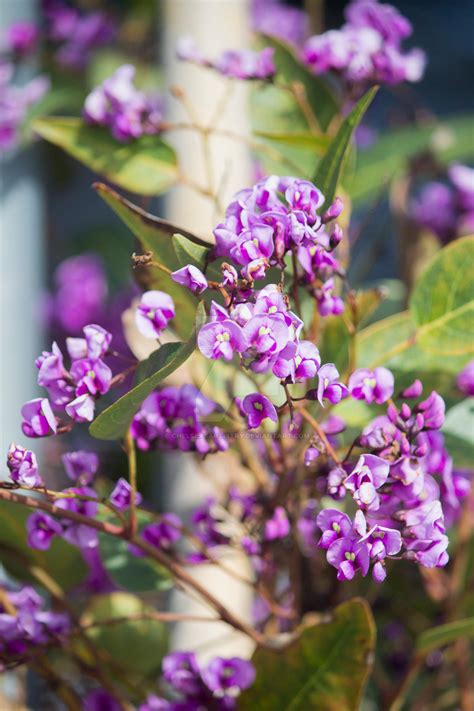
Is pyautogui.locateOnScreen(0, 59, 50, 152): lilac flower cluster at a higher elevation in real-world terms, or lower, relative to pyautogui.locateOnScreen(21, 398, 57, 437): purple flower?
lower

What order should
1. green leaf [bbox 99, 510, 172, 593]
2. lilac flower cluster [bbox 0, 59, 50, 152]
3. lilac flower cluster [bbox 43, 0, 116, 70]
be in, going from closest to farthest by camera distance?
1. green leaf [bbox 99, 510, 172, 593]
2. lilac flower cluster [bbox 0, 59, 50, 152]
3. lilac flower cluster [bbox 43, 0, 116, 70]

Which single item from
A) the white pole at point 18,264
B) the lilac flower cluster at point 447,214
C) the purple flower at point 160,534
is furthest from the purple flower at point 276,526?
the white pole at point 18,264

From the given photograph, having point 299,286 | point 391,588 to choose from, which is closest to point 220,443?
point 299,286

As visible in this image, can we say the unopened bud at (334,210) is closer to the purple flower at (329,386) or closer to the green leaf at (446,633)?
the purple flower at (329,386)

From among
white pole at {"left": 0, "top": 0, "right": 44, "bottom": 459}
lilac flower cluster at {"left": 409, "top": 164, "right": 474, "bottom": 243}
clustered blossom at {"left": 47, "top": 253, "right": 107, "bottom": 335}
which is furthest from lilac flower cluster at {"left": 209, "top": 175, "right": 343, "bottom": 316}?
clustered blossom at {"left": 47, "top": 253, "right": 107, "bottom": 335}

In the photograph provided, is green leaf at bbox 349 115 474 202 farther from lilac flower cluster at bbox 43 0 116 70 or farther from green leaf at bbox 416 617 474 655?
lilac flower cluster at bbox 43 0 116 70

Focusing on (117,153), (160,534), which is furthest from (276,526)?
(117,153)

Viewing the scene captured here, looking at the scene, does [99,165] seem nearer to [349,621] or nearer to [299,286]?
[299,286]

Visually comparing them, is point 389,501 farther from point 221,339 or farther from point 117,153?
point 117,153
